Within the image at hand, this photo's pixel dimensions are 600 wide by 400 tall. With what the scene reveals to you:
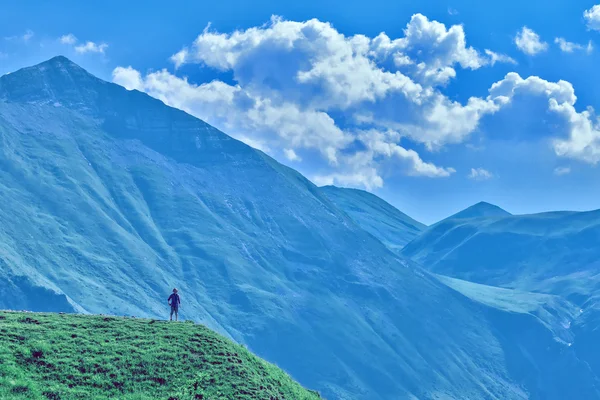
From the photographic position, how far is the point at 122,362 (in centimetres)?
5628

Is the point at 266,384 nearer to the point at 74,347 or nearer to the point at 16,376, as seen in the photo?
the point at 74,347

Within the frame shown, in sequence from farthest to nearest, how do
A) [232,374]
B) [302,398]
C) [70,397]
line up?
[302,398] < [232,374] < [70,397]

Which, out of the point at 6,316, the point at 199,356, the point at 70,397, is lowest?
the point at 70,397

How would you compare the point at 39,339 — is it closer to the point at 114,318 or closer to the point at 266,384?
the point at 114,318

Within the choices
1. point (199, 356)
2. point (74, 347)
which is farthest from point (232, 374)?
point (74, 347)

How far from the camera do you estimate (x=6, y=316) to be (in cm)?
6191

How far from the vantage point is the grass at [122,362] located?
52.3m

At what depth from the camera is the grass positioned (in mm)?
52312

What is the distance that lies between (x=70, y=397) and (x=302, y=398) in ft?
70.9

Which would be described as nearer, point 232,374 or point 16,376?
point 16,376

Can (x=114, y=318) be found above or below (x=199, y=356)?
above

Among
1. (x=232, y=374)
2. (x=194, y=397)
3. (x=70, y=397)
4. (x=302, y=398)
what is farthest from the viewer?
(x=302, y=398)

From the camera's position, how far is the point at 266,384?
61.2 m

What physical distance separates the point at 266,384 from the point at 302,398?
19.4ft
